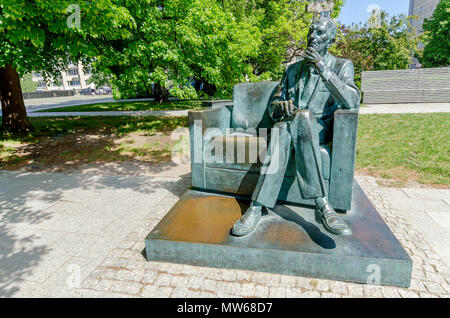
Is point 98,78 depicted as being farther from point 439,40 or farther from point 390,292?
point 439,40

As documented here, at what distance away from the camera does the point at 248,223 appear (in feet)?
8.84

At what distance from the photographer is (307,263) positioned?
238 centimetres

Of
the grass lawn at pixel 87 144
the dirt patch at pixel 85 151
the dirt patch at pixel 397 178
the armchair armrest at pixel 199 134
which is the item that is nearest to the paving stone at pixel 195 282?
the armchair armrest at pixel 199 134

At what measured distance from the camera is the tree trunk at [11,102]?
29.8 feet

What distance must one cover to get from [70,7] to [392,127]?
8.66 m

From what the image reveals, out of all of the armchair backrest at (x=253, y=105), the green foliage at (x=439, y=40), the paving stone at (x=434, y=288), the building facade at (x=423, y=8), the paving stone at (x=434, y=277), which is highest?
the building facade at (x=423, y=8)

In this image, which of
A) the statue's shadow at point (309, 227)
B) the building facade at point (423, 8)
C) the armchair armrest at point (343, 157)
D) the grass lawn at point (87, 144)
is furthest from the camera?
the building facade at point (423, 8)

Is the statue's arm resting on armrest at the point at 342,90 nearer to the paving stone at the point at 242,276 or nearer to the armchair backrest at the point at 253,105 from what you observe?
the armchair backrest at the point at 253,105

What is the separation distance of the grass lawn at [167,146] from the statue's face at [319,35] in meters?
2.94

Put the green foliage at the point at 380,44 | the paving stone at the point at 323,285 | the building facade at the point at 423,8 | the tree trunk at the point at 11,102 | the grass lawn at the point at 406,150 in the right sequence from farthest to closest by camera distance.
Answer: the building facade at the point at 423,8
the green foliage at the point at 380,44
the tree trunk at the point at 11,102
the grass lawn at the point at 406,150
the paving stone at the point at 323,285

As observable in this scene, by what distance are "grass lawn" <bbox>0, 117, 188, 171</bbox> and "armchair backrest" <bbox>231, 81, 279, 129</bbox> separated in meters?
2.70

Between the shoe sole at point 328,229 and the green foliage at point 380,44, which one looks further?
the green foliage at point 380,44
